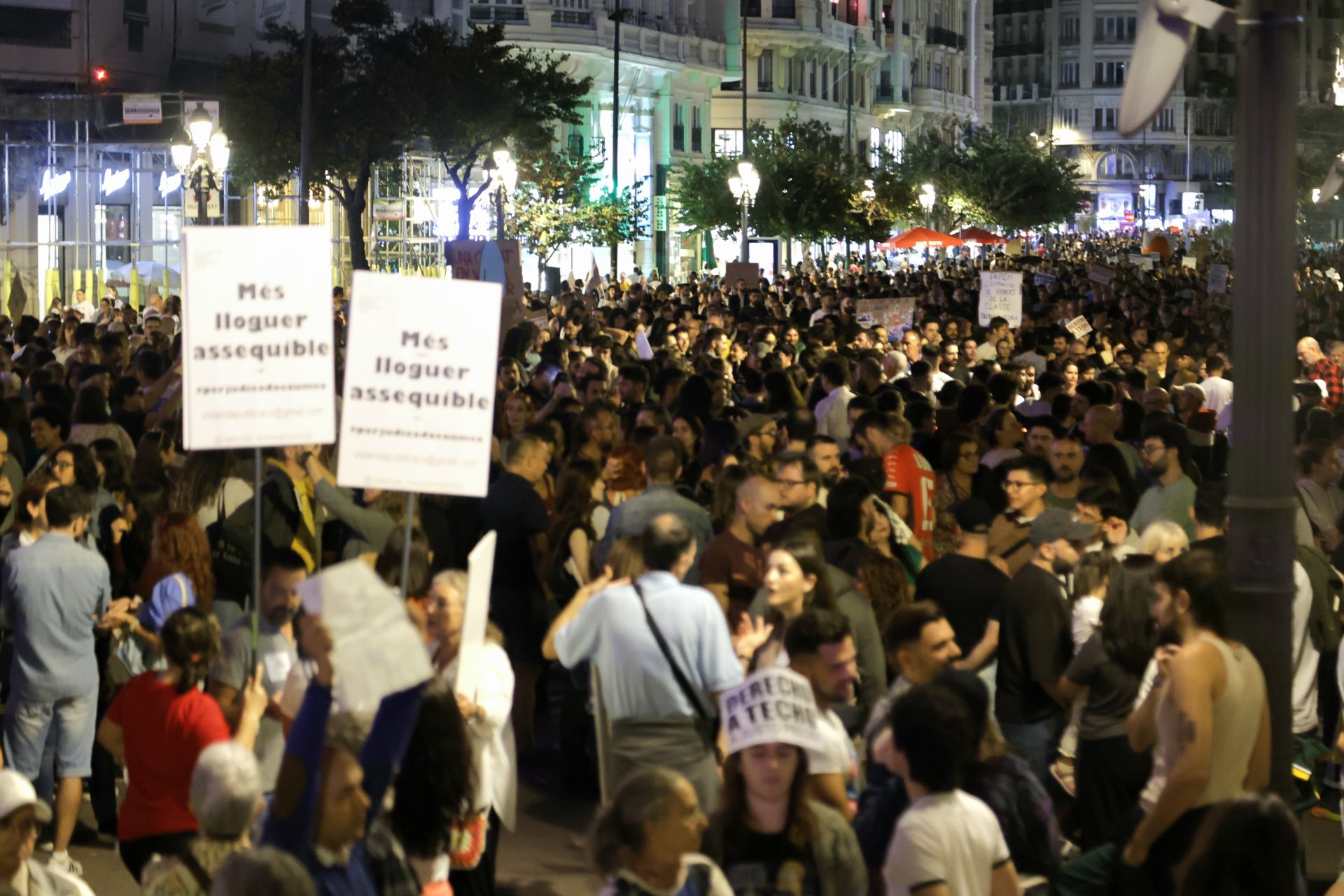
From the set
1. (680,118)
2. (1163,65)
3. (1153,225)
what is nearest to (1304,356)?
(1163,65)

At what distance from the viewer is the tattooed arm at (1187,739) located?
19.4 feet

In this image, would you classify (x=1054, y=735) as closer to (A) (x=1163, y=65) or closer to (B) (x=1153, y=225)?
(A) (x=1163, y=65)

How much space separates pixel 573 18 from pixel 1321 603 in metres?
57.5

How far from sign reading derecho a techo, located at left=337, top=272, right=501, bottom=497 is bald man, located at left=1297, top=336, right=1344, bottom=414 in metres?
10.0

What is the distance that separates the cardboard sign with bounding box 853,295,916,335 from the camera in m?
24.3

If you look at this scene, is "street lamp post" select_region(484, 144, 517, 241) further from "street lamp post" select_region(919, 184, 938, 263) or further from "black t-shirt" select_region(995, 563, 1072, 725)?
"street lamp post" select_region(919, 184, 938, 263)

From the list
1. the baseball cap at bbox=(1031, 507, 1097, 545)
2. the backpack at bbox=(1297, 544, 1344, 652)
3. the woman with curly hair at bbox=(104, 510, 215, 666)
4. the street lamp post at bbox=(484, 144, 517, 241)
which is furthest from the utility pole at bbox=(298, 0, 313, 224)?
the backpack at bbox=(1297, 544, 1344, 652)

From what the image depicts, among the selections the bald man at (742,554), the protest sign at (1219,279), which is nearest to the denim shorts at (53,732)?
the bald man at (742,554)

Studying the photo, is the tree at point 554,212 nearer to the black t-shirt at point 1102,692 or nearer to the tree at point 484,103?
the tree at point 484,103

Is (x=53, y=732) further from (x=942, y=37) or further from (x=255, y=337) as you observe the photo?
(x=942, y=37)

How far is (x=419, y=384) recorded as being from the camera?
22.7ft

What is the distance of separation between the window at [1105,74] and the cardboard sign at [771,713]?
6278 inches

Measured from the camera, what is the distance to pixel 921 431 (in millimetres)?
12906

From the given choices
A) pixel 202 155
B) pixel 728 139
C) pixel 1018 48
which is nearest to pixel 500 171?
pixel 202 155
